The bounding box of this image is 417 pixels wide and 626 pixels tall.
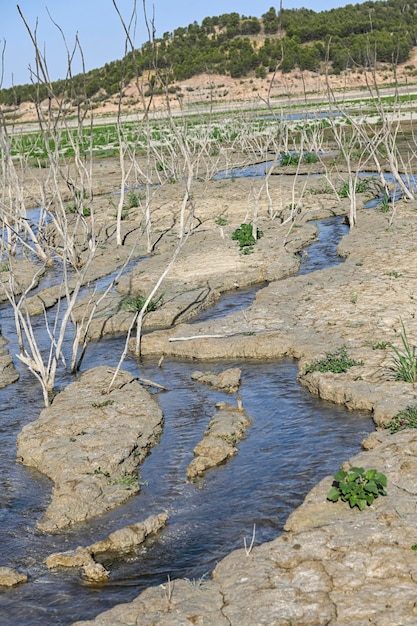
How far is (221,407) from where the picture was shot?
9.23 m

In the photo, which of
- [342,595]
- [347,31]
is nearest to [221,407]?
[342,595]

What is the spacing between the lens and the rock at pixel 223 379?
9.84m

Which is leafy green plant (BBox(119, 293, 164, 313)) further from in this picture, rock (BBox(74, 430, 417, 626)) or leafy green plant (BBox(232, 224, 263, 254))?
rock (BBox(74, 430, 417, 626))

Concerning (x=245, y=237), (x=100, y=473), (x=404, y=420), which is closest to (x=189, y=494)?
(x=100, y=473)

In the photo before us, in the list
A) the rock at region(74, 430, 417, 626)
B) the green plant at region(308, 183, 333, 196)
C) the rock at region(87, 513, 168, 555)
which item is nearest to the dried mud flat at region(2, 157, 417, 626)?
the rock at region(74, 430, 417, 626)

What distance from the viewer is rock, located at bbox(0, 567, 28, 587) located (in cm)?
619

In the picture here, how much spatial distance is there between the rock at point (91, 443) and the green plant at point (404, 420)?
240 centimetres

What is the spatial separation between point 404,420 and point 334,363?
1.82 meters

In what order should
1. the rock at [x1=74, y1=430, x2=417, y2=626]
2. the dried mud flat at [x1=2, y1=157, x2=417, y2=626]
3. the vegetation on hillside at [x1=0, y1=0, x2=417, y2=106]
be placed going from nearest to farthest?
the rock at [x1=74, y1=430, x2=417, y2=626] → the dried mud flat at [x1=2, y1=157, x2=417, y2=626] → the vegetation on hillside at [x1=0, y1=0, x2=417, y2=106]

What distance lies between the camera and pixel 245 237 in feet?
53.0

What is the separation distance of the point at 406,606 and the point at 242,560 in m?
1.26

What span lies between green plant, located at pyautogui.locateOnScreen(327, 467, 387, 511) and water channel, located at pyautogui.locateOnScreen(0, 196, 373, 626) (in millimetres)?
579

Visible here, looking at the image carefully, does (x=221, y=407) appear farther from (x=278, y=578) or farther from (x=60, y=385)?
(x=278, y=578)

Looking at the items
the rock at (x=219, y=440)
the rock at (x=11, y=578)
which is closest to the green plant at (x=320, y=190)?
the rock at (x=219, y=440)
